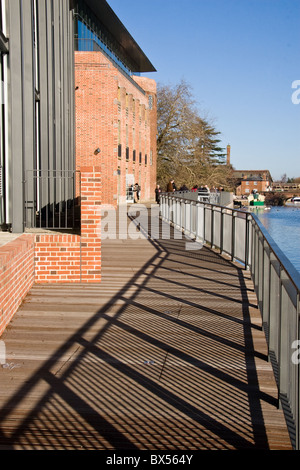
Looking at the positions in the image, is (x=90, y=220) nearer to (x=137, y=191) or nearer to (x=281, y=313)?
(x=281, y=313)

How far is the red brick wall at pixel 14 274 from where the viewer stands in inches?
259

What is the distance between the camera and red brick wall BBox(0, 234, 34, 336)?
21.6 feet

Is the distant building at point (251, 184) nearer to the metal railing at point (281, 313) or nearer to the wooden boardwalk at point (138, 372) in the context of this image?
the wooden boardwalk at point (138, 372)

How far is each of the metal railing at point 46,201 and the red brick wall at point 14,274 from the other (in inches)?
47.8

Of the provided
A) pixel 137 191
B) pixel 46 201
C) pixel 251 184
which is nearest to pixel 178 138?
pixel 137 191

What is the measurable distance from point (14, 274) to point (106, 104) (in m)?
26.1

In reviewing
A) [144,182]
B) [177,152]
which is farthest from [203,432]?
[177,152]

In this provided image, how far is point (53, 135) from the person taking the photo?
692 inches

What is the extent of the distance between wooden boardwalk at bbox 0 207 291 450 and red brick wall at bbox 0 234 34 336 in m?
0.16

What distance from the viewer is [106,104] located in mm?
32281

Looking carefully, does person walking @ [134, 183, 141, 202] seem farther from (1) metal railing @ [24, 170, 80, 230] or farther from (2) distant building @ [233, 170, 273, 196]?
(2) distant building @ [233, 170, 273, 196]

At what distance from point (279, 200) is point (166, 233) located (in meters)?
127

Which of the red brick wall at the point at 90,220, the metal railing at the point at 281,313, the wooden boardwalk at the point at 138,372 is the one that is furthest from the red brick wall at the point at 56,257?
the metal railing at the point at 281,313
